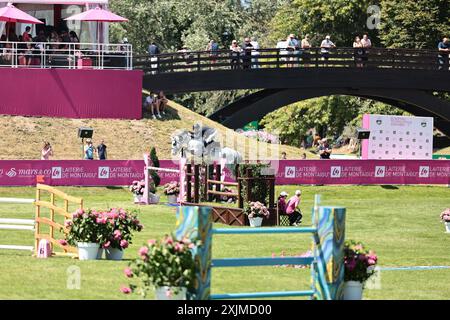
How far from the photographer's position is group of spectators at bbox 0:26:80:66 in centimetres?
5388

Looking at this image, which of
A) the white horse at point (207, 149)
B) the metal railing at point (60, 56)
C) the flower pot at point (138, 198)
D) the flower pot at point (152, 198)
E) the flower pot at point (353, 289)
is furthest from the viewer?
the metal railing at point (60, 56)

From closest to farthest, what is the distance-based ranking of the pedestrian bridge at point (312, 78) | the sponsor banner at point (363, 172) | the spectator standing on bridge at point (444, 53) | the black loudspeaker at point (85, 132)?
the black loudspeaker at point (85, 132), the sponsor banner at point (363, 172), the pedestrian bridge at point (312, 78), the spectator standing on bridge at point (444, 53)

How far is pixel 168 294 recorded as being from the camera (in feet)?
48.5

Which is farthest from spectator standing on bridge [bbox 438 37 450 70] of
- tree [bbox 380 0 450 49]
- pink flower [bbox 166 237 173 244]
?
pink flower [bbox 166 237 173 244]

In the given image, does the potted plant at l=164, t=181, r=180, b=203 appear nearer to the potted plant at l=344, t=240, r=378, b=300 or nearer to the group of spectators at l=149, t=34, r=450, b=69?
the group of spectators at l=149, t=34, r=450, b=69

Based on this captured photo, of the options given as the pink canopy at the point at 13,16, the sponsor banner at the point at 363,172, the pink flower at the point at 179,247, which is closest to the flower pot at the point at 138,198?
the sponsor banner at the point at 363,172

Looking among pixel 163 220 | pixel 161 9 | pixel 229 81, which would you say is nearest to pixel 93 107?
pixel 229 81

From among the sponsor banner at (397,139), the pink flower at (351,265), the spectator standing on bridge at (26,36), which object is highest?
the spectator standing on bridge at (26,36)

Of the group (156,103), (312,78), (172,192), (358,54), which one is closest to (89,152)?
(172,192)

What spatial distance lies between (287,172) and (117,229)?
96.2ft

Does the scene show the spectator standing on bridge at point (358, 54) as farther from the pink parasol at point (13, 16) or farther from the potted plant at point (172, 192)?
the potted plant at point (172, 192)

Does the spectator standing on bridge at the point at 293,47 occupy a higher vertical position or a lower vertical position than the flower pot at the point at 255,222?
higher

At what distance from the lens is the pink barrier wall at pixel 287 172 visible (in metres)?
46.6

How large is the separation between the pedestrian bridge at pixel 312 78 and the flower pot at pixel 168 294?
151ft
